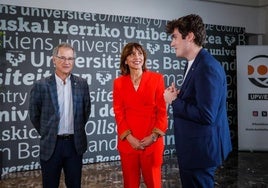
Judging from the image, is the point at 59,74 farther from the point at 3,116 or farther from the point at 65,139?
the point at 3,116

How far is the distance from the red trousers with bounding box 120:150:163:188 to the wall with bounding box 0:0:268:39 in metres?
3.24

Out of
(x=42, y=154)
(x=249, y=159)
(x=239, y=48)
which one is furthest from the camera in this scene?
(x=239, y=48)

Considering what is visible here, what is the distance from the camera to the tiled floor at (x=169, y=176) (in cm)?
423

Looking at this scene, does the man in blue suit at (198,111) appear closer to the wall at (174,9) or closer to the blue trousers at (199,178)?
the blue trousers at (199,178)

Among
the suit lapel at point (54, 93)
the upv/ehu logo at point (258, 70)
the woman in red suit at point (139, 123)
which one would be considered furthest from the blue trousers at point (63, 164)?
the upv/ehu logo at point (258, 70)

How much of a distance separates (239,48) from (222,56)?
0.38m

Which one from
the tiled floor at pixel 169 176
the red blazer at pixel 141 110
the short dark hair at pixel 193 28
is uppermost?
the short dark hair at pixel 193 28

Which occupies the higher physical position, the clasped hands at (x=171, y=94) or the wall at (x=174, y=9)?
the wall at (x=174, y=9)

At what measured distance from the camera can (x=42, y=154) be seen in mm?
2449

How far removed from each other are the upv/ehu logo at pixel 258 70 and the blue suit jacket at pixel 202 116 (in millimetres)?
4781

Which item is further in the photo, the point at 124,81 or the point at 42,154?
the point at 124,81

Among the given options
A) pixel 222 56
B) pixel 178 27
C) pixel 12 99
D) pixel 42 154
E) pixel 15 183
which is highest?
pixel 222 56

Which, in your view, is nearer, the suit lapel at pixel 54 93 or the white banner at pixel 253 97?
the suit lapel at pixel 54 93

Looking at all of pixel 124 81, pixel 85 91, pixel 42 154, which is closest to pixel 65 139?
pixel 42 154
